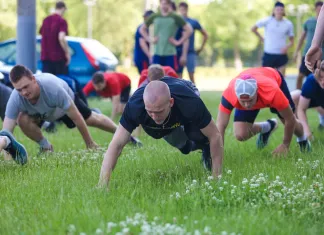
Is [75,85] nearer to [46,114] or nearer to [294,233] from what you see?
[46,114]

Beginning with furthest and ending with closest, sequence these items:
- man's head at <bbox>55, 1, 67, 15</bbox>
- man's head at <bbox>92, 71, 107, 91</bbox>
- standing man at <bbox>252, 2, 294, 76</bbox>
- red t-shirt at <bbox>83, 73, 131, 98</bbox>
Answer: standing man at <bbox>252, 2, 294, 76</bbox>
man's head at <bbox>55, 1, 67, 15</bbox>
red t-shirt at <bbox>83, 73, 131, 98</bbox>
man's head at <bbox>92, 71, 107, 91</bbox>

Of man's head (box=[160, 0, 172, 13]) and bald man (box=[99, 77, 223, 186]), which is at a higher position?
bald man (box=[99, 77, 223, 186])

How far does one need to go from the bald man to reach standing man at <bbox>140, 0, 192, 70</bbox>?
27.3 ft

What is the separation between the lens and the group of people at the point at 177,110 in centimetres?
631

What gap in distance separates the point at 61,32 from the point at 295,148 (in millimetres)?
6850

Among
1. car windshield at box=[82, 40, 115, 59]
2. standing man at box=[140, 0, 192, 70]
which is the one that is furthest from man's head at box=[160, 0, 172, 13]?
car windshield at box=[82, 40, 115, 59]

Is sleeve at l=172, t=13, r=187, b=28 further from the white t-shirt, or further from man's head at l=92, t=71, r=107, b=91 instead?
man's head at l=92, t=71, r=107, b=91

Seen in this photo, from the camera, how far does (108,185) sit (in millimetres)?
6375

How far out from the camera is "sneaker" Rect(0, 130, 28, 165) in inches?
317

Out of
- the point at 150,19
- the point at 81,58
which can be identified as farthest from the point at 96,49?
the point at 150,19

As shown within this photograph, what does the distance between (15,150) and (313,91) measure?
414 cm

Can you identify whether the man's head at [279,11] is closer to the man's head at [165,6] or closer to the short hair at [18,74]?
the man's head at [165,6]

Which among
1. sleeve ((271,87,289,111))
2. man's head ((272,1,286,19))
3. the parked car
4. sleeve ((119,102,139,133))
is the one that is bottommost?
the parked car

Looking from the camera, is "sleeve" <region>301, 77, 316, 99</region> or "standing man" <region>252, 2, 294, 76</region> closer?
"sleeve" <region>301, 77, 316, 99</region>
